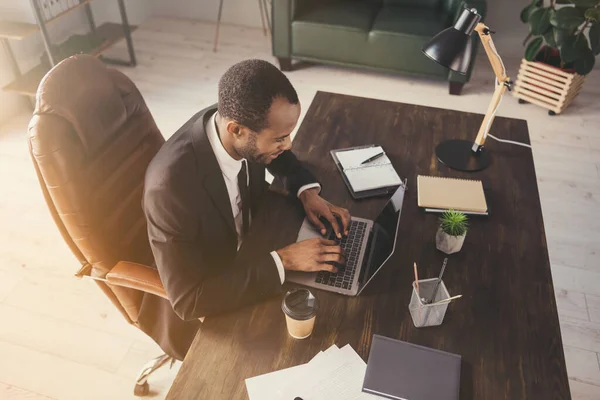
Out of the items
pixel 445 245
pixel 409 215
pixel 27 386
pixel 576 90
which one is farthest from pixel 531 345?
pixel 576 90

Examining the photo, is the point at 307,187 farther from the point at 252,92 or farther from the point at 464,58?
the point at 464,58

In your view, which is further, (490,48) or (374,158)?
(374,158)

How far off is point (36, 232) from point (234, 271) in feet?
5.55

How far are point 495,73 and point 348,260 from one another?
30.7 inches

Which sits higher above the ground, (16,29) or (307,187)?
(307,187)

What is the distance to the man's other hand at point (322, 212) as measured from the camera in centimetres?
142

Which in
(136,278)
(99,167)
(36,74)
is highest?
(99,167)

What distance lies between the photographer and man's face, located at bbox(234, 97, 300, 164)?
1.22 metres

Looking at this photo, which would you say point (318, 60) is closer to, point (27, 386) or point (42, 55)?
point (42, 55)

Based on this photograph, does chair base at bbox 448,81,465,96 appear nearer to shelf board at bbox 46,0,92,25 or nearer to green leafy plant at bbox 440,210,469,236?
green leafy plant at bbox 440,210,469,236

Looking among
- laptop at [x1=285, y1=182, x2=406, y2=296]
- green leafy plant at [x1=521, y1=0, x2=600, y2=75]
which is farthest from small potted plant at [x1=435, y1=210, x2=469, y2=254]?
green leafy plant at [x1=521, y1=0, x2=600, y2=75]

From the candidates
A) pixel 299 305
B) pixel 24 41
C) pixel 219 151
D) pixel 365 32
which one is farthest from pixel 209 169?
pixel 24 41

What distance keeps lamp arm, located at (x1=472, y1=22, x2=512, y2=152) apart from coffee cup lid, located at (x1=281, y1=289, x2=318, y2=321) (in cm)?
95

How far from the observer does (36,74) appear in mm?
3164
